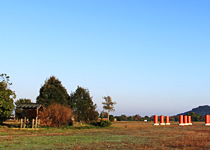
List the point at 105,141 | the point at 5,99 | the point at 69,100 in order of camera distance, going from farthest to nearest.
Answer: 1. the point at 69,100
2. the point at 5,99
3. the point at 105,141

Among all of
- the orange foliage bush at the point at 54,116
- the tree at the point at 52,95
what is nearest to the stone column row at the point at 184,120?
the tree at the point at 52,95

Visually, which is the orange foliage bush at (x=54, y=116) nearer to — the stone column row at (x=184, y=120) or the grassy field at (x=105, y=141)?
the grassy field at (x=105, y=141)

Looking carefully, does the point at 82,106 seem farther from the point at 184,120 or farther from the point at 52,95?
the point at 184,120

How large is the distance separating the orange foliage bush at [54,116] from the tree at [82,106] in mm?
10958

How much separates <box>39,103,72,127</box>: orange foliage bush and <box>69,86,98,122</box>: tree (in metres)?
11.0

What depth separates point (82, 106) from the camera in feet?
199

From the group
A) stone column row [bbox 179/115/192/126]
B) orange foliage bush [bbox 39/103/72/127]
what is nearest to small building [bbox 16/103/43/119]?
orange foliage bush [bbox 39/103/72/127]

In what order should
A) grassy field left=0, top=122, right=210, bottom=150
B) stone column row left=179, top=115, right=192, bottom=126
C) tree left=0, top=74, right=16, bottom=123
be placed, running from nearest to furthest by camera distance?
grassy field left=0, top=122, right=210, bottom=150 → tree left=0, top=74, right=16, bottom=123 → stone column row left=179, top=115, right=192, bottom=126

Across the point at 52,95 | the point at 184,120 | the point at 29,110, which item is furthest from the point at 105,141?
the point at 184,120

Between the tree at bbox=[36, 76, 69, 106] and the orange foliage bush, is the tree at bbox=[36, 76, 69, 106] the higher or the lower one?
the higher one

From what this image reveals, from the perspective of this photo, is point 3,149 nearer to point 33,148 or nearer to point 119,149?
point 33,148

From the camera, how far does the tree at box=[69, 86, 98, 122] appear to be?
60438 mm

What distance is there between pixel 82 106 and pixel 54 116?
13118 millimetres

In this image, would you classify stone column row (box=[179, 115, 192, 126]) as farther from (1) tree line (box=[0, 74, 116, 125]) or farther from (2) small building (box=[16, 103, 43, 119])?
(2) small building (box=[16, 103, 43, 119])
